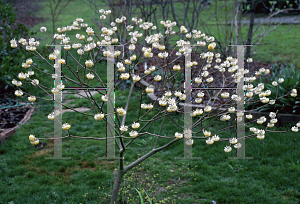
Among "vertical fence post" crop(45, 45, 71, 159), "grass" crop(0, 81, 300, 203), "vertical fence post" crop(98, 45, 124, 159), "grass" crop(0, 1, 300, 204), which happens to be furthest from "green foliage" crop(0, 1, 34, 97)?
"vertical fence post" crop(98, 45, 124, 159)

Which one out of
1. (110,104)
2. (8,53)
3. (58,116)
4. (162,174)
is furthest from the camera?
(8,53)

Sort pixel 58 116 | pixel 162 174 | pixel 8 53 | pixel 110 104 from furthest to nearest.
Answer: pixel 8 53 < pixel 162 174 < pixel 58 116 < pixel 110 104

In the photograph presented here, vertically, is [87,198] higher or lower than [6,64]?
lower

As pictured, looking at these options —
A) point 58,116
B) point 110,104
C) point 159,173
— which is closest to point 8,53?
point 58,116

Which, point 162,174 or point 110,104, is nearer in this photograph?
point 110,104

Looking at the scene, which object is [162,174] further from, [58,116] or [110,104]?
[110,104]

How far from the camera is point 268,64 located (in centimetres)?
788

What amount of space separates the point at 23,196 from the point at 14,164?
2.89 feet

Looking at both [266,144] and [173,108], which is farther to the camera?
[266,144]

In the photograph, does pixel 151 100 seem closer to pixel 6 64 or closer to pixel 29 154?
pixel 29 154

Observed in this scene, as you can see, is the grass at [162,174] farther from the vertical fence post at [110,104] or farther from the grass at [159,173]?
the vertical fence post at [110,104]

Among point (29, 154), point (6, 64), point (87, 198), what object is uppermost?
point (6, 64)

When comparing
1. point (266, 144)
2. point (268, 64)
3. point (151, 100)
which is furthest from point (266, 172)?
point (268, 64)

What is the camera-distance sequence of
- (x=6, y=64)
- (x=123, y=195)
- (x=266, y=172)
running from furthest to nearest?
(x=6, y=64)
(x=266, y=172)
(x=123, y=195)
